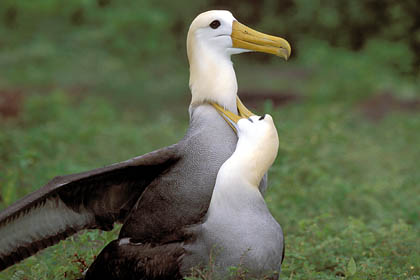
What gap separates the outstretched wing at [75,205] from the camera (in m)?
3.29

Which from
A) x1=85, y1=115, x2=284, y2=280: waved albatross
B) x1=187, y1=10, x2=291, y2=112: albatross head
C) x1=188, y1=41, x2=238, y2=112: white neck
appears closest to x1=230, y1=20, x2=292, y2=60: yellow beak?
x1=187, y1=10, x2=291, y2=112: albatross head

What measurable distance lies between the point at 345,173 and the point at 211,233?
342cm

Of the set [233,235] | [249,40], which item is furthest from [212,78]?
[233,235]

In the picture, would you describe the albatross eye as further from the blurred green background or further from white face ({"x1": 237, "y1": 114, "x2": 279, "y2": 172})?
the blurred green background

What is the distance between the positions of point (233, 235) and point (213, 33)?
3.65 feet

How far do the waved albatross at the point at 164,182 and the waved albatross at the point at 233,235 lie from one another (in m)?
0.15

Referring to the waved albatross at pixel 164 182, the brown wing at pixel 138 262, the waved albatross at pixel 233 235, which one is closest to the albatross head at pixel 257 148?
the waved albatross at pixel 233 235

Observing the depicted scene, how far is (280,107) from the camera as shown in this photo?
31.6 feet

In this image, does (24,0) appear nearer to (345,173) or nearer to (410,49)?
(410,49)

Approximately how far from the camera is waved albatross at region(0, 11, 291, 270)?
3.38 metres

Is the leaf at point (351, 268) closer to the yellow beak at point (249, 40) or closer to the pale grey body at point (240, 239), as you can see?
the pale grey body at point (240, 239)

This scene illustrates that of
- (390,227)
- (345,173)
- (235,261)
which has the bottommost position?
(345,173)

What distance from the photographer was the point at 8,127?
7.70 metres

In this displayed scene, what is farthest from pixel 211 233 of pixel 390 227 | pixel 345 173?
pixel 345 173
